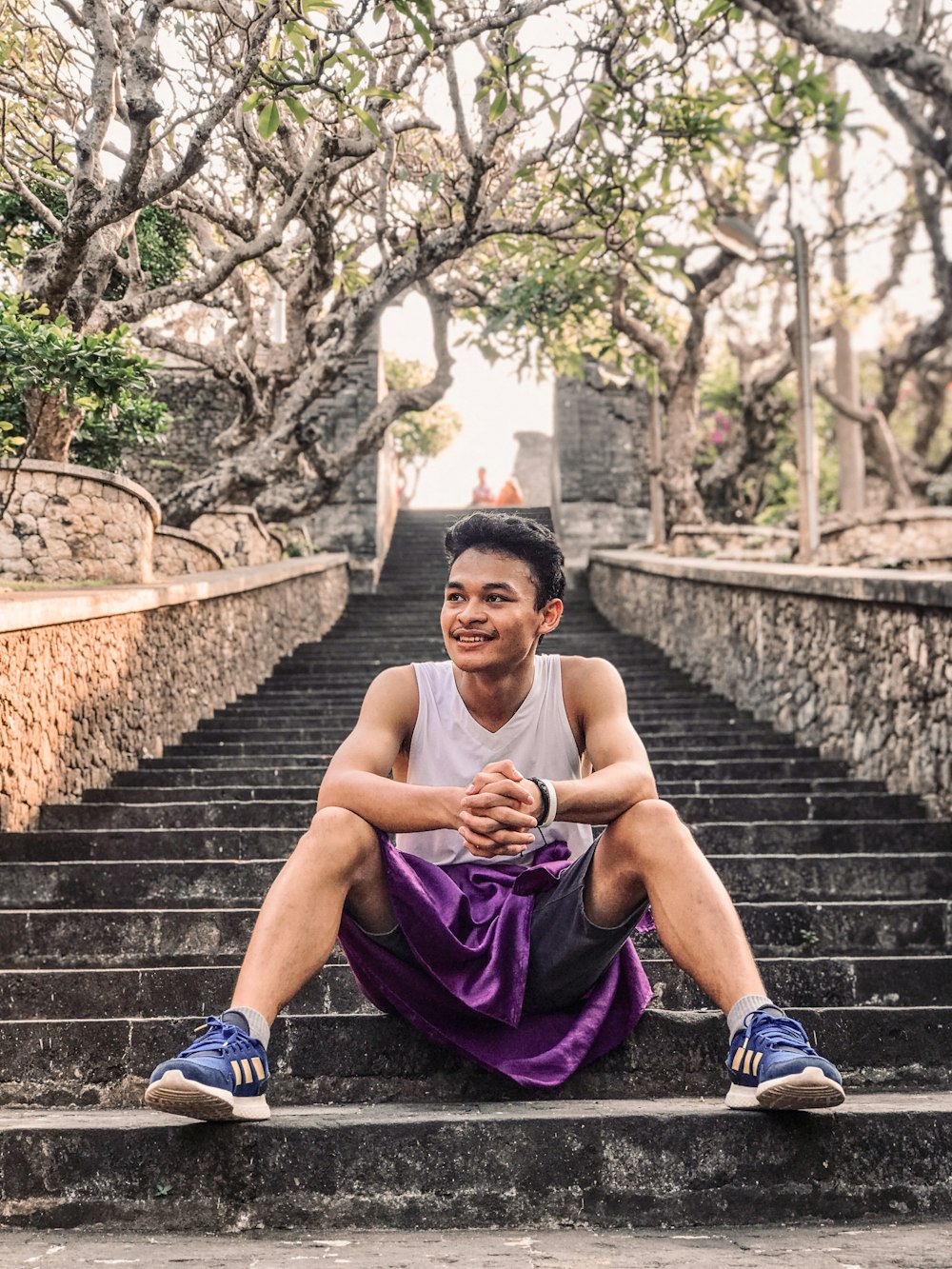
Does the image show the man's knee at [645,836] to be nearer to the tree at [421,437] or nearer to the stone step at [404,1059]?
the stone step at [404,1059]

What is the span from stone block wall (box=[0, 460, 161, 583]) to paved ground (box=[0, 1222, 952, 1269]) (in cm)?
505

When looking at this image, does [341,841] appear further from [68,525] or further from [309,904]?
[68,525]

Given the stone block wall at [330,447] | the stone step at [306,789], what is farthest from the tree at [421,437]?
the stone step at [306,789]

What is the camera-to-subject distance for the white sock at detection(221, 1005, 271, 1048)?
89.3 inches

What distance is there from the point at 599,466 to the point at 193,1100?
45.8 ft

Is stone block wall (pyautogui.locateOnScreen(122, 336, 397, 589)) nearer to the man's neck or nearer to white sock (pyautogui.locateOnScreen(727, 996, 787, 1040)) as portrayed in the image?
the man's neck

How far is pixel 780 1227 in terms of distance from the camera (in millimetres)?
2162

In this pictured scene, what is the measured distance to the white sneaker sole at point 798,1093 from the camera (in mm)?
2113

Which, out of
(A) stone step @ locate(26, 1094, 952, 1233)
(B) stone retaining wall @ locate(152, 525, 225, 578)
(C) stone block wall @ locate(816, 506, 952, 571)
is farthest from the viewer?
(C) stone block wall @ locate(816, 506, 952, 571)

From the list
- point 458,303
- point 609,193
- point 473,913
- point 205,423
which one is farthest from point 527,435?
point 473,913

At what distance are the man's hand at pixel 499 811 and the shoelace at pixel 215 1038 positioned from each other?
534 mm

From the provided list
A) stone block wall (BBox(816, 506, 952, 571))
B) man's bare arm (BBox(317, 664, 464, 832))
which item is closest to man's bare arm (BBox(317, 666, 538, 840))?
man's bare arm (BBox(317, 664, 464, 832))

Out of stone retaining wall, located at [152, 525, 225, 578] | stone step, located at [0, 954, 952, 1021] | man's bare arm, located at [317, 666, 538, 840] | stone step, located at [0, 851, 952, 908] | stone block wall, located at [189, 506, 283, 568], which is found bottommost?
stone step, located at [0, 954, 952, 1021]

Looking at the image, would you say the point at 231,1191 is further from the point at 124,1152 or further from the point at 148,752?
the point at 148,752
